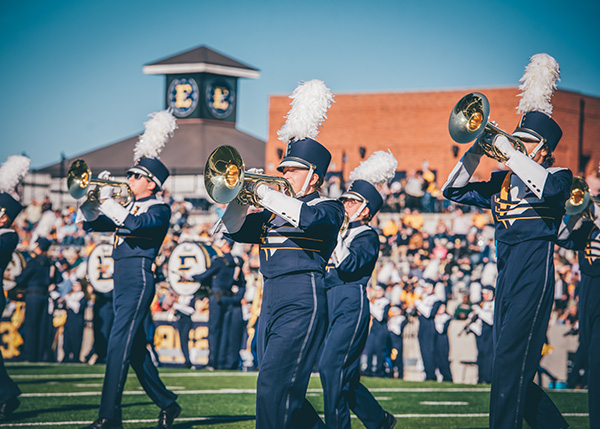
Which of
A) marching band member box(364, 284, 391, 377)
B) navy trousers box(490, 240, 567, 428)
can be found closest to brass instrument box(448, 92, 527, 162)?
navy trousers box(490, 240, 567, 428)

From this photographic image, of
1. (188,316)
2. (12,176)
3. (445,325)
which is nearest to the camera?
(12,176)

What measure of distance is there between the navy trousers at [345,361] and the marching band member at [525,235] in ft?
4.74

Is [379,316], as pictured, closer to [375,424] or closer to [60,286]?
[60,286]

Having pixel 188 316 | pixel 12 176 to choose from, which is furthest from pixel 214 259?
pixel 12 176

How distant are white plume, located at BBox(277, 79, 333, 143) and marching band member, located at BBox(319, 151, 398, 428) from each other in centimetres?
128

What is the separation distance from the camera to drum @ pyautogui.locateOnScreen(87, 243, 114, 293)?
14500 mm

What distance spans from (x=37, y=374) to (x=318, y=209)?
31.9ft

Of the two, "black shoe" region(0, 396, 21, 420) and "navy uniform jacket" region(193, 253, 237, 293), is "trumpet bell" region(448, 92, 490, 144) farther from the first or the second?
"navy uniform jacket" region(193, 253, 237, 293)

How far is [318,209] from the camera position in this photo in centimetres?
519

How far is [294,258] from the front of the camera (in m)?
5.33

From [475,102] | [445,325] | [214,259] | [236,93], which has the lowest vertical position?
[445,325]

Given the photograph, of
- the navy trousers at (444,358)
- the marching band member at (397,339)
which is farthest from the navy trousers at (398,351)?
the navy trousers at (444,358)

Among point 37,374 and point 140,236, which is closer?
point 140,236

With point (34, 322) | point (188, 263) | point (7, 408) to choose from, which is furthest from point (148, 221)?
point (34, 322)
